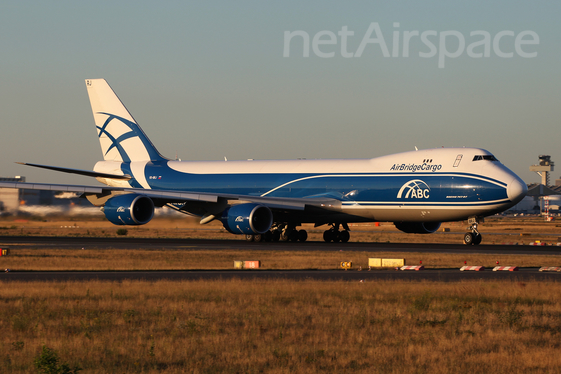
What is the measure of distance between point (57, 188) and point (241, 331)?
3251cm

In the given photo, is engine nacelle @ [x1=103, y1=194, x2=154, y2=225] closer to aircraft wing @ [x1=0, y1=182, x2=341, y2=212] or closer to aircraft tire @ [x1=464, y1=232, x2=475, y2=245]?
aircraft wing @ [x1=0, y1=182, x2=341, y2=212]

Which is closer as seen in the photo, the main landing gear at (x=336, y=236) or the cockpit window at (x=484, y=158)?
the cockpit window at (x=484, y=158)

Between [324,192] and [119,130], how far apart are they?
18.6 m

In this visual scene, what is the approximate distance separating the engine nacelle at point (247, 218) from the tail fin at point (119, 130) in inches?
563

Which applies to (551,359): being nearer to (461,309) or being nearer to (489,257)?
(461,309)

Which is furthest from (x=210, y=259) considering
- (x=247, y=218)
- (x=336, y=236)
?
(x=336, y=236)

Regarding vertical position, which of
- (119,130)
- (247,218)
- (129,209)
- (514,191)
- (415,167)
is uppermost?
(119,130)

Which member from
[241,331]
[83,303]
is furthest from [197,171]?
[241,331]

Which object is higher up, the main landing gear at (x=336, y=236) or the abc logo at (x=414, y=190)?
the abc logo at (x=414, y=190)

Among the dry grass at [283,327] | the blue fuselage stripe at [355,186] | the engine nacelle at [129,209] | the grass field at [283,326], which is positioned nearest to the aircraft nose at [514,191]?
the blue fuselage stripe at [355,186]

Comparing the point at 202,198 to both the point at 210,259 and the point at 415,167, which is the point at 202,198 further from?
the point at 210,259

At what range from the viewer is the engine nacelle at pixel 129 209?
138 ft

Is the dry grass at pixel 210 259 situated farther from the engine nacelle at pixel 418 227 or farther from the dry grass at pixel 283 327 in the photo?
the engine nacelle at pixel 418 227

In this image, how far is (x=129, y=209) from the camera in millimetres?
41969
